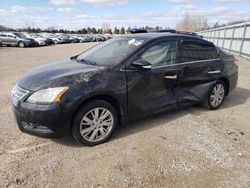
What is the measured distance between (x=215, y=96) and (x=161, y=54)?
179cm

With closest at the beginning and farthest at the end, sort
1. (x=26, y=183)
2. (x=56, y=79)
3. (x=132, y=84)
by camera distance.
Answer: (x=26, y=183), (x=56, y=79), (x=132, y=84)

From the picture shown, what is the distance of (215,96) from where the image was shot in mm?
4797

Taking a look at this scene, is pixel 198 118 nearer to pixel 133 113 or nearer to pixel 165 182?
pixel 133 113

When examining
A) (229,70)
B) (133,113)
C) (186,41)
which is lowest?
(133,113)

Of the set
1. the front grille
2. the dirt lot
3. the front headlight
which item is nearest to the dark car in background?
the dirt lot

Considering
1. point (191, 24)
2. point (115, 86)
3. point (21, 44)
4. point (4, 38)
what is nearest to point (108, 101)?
point (115, 86)

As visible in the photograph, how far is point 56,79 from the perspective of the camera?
120 inches

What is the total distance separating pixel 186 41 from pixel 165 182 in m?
2.73

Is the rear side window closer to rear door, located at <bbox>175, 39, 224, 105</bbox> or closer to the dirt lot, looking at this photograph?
rear door, located at <bbox>175, 39, 224, 105</bbox>

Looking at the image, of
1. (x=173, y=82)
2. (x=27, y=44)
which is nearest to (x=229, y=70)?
(x=173, y=82)

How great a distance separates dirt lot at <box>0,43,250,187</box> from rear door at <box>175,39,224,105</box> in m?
0.53

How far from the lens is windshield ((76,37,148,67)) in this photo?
3551 mm

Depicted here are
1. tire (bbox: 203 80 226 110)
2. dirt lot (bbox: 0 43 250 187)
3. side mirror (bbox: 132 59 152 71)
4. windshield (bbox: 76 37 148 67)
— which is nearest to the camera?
dirt lot (bbox: 0 43 250 187)

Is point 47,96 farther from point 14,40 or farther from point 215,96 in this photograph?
point 14,40
